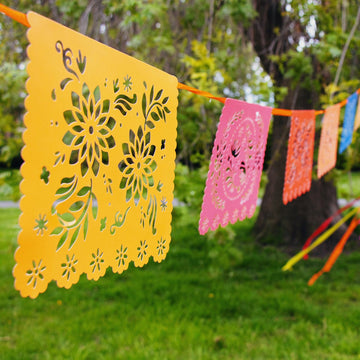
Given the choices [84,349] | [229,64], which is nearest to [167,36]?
[229,64]

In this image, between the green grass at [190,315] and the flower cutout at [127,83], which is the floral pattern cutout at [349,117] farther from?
the flower cutout at [127,83]

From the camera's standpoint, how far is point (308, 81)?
10.1 ft

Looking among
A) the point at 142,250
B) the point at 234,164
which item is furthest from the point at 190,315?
the point at 142,250

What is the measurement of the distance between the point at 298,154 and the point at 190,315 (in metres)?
1.35

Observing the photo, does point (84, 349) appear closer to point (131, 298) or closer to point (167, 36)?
point (131, 298)

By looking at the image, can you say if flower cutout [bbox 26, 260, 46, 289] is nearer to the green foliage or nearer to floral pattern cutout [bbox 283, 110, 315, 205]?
floral pattern cutout [bbox 283, 110, 315, 205]

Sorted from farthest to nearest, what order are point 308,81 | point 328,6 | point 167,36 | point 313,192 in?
1. point 313,192
2. point 308,81
3. point 328,6
4. point 167,36

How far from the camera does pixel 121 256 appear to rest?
0.91 meters

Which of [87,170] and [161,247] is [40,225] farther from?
[161,247]

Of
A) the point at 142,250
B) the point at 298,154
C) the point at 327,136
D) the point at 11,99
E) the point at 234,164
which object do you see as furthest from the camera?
the point at 11,99

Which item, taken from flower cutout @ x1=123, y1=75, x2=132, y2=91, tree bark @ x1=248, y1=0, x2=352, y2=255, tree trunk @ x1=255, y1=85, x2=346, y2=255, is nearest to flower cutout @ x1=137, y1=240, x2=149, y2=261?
flower cutout @ x1=123, y1=75, x2=132, y2=91

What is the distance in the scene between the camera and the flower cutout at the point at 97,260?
84 centimetres

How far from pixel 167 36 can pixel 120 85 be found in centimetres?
186

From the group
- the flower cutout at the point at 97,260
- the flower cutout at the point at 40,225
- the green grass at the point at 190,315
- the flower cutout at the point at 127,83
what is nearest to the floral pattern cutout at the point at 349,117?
the green grass at the point at 190,315
